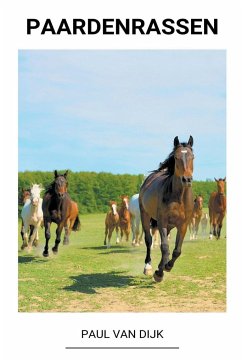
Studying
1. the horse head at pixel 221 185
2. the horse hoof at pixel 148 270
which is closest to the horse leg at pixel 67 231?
the horse hoof at pixel 148 270

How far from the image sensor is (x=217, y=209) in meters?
17.4

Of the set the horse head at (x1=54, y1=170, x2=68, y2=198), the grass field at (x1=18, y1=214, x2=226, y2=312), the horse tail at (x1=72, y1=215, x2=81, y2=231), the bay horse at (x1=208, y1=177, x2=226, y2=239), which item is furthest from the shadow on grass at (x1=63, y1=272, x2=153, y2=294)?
the bay horse at (x1=208, y1=177, x2=226, y2=239)

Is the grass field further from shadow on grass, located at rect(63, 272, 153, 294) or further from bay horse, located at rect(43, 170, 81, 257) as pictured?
bay horse, located at rect(43, 170, 81, 257)

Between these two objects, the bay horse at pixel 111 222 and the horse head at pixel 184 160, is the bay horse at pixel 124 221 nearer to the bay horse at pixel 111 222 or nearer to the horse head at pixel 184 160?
the bay horse at pixel 111 222

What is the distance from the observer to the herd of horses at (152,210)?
965 centimetres

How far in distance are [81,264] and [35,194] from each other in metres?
2.50

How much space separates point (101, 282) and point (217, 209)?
7237 millimetres

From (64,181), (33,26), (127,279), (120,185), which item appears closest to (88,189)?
(120,185)

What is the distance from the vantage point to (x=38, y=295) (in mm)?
10461

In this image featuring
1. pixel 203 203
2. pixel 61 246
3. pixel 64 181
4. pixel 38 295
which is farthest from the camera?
pixel 203 203

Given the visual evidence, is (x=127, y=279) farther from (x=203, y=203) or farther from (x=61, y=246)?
(x=203, y=203)

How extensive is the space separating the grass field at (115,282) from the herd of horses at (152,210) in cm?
43

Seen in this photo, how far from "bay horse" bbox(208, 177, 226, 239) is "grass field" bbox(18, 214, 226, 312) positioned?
9.77 feet

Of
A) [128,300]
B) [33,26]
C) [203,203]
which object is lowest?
[128,300]
